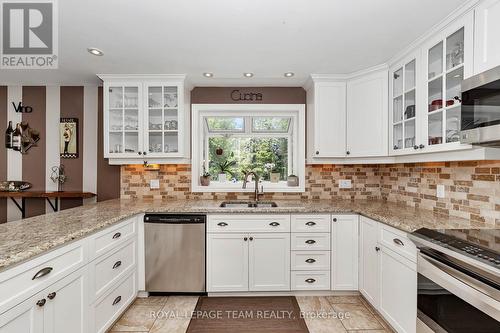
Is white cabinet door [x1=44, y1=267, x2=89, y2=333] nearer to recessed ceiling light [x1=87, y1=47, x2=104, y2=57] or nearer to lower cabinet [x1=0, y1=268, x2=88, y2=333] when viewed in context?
lower cabinet [x1=0, y1=268, x2=88, y2=333]

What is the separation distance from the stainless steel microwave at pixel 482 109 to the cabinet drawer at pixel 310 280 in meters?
1.71

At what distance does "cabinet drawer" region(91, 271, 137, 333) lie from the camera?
1.83m

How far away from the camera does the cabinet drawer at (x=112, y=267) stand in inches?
71.0

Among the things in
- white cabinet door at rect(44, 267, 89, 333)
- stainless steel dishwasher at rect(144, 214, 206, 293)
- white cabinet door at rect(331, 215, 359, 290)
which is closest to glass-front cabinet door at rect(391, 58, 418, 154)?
white cabinet door at rect(331, 215, 359, 290)

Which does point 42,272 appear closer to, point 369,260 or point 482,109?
point 369,260

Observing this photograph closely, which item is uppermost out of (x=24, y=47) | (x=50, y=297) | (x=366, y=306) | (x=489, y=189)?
(x=24, y=47)

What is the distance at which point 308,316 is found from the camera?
2266 millimetres

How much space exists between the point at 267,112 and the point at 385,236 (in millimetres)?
1969

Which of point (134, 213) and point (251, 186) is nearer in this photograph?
point (134, 213)

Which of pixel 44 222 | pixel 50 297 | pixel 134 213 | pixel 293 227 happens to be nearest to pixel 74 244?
pixel 50 297

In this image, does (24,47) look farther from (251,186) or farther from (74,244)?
(251,186)

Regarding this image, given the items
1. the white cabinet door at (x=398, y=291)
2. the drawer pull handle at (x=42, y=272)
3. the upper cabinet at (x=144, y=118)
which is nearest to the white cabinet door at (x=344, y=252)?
the white cabinet door at (x=398, y=291)

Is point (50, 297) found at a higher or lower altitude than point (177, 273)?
higher

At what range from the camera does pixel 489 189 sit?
180 centimetres
